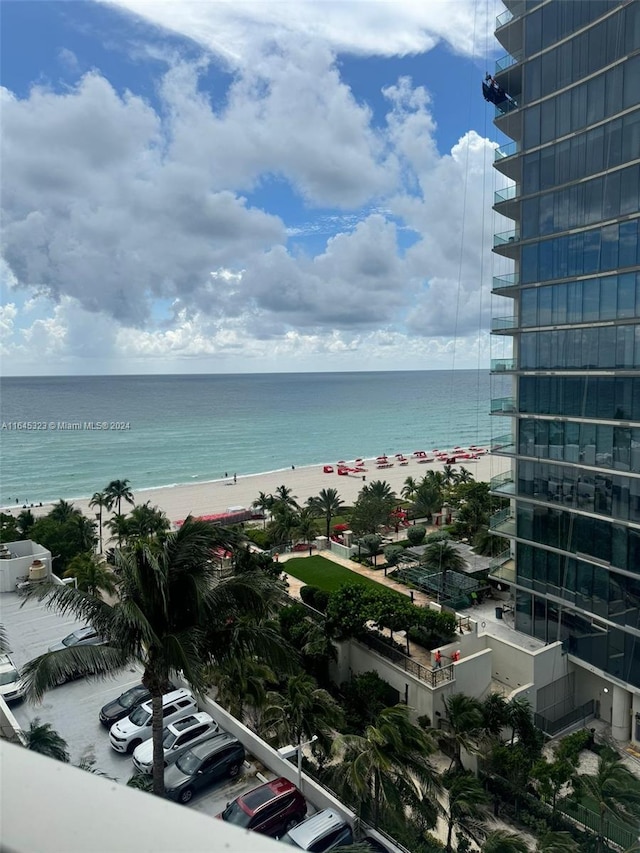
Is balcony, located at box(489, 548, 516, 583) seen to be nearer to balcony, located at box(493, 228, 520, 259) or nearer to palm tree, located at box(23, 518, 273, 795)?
balcony, located at box(493, 228, 520, 259)

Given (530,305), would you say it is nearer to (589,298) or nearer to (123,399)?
(589,298)

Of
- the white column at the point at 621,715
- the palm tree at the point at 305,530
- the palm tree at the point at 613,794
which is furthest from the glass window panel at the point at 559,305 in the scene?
the palm tree at the point at 305,530

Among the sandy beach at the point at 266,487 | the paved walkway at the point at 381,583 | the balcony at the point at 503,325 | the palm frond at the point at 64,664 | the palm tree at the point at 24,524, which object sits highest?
the balcony at the point at 503,325

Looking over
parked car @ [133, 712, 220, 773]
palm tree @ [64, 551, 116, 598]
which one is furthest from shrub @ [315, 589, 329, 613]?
parked car @ [133, 712, 220, 773]

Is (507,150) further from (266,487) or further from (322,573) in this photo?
(266,487)

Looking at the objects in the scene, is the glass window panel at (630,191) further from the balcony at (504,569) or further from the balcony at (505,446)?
the balcony at (504,569)

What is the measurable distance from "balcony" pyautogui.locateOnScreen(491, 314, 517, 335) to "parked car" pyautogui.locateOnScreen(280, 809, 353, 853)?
18199 millimetres

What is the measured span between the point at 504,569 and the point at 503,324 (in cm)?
1022

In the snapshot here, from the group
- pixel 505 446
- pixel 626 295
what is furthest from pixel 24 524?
pixel 626 295

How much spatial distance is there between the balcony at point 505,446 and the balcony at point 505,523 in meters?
2.58

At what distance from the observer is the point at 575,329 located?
2131 centimetres

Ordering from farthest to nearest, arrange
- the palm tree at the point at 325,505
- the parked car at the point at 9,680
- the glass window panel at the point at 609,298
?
1. the palm tree at the point at 325,505
2. the glass window panel at the point at 609,298
3. the parked car at the point at 9,680

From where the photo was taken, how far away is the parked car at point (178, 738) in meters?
13.2

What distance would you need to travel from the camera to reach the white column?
1984cm
